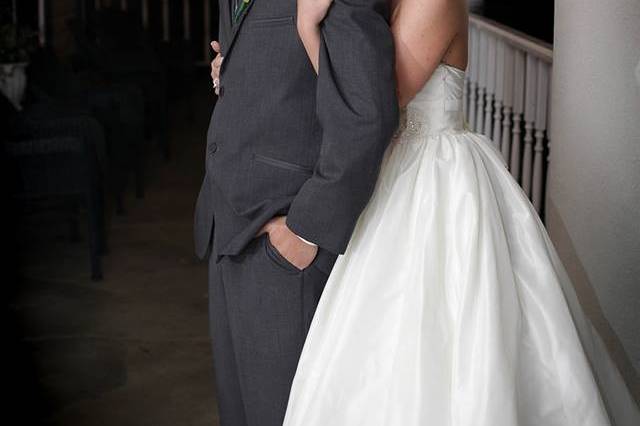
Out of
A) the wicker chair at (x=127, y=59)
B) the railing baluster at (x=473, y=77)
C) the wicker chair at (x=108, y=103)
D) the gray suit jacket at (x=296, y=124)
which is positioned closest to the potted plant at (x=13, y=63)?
the wicker chair at (x=108, y=103)

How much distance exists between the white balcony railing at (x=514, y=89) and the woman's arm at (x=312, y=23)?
5.24 feet

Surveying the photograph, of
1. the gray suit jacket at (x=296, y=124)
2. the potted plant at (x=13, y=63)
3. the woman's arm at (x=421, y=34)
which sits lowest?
the potted plant at (x=13, y=63)

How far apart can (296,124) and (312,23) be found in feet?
0.70

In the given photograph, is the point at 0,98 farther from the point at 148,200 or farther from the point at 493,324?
the point at 493,324

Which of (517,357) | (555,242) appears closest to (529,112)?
(555,242)

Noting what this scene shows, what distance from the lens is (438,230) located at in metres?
1.91

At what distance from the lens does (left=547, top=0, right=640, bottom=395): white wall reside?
2480 millimetres

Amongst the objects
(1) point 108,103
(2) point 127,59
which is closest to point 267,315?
(1) point 108,103

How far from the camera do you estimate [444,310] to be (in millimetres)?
1887

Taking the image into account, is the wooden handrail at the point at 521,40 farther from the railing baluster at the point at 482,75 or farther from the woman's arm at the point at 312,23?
the woman's arm at the point at 312,23

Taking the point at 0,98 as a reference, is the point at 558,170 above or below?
above

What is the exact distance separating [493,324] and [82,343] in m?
2.82

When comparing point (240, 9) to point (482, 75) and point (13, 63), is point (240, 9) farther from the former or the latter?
point (13, 63)

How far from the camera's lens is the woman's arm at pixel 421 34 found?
6.10 feet
